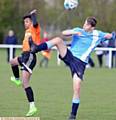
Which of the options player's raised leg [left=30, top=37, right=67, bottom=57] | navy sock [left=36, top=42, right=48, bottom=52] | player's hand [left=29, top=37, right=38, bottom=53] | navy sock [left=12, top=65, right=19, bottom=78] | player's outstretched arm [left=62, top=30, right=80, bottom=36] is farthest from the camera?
navy sock [left=12, top=65, right=19, bottom=78]

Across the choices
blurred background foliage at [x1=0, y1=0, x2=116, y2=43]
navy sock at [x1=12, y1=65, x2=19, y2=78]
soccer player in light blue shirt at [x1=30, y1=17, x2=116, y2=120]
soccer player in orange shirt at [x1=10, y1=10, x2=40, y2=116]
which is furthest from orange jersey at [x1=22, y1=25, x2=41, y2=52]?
blurred background foliage at [x1=0, y1=0, x2=116, y2=43]

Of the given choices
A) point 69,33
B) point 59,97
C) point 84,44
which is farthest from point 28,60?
point 59,97

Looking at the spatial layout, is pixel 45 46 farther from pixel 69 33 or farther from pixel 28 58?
pixel 28 58

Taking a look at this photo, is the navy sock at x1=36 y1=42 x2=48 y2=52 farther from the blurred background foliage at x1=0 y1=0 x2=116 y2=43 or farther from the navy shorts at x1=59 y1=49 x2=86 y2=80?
the blurred background foliage at x1=0 y1=0 x2=116 y2=43

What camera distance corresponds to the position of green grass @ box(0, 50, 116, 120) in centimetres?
1412

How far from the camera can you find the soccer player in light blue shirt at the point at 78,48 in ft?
41.9

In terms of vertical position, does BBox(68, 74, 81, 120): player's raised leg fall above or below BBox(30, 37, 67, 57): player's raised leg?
below

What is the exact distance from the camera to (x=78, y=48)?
12969 mm

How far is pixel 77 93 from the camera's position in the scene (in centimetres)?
1287

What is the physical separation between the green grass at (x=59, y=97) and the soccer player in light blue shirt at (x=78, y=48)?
1.01 meters

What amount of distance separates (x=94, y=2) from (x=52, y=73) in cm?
4335

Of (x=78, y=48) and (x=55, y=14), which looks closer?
(x=78, y=48)

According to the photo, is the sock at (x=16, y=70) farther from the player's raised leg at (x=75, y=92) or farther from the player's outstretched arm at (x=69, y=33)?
the player's outstretched arm at (x=69, y=33)

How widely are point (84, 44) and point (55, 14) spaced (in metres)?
63.7
